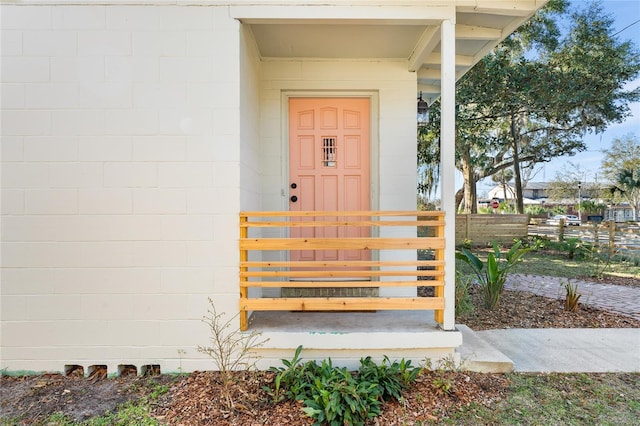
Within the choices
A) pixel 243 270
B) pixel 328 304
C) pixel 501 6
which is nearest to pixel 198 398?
pixel 243 270

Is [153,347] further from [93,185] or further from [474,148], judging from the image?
[474,148]

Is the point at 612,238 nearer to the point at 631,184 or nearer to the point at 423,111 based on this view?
the point at 423,111

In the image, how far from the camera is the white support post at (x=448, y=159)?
8.59 feet

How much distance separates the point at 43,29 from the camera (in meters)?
2.54

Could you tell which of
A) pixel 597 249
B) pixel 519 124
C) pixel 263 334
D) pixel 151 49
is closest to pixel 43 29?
pixel 151 49

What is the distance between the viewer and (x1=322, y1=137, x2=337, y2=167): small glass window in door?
3.65 m

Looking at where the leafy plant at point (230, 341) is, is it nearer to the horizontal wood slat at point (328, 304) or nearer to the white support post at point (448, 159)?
the horizontal wood slat at point (328, 304)

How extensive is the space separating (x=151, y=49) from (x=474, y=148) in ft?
35.8

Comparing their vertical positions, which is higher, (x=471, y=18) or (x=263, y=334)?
(x=471, y=18)

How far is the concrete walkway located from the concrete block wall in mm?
1970

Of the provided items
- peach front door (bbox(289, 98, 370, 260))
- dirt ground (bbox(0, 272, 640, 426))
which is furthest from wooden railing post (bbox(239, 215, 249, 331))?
peach front door (bbox(289, 98, 370, 260))

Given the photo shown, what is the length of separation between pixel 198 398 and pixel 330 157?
243 centimetres

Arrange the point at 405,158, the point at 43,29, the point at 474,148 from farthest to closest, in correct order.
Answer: the point at 474,148, the point at 405,158, the point at 43,29

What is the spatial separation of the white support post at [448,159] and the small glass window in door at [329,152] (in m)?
1.27
